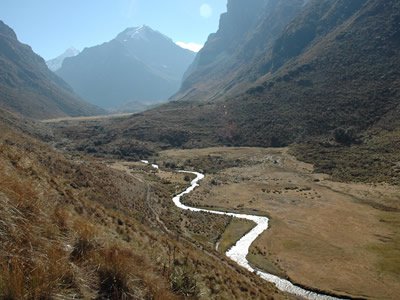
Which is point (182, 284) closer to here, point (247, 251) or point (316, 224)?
point (247, 251)

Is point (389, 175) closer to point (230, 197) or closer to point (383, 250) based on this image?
point (230, 197)

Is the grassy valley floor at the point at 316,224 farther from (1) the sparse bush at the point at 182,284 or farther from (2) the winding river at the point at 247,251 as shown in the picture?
(1) the sparse bush at the point at 182,284

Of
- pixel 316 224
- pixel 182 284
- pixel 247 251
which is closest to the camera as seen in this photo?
pixel 182 284

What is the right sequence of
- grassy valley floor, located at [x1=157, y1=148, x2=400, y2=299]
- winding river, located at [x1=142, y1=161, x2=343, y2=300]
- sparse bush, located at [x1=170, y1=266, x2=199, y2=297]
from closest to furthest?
sparse bush, located at [x1=170, y1=266, x2=199, y2=297]
winding river, located at [x1=142, y1=161, x2=343, y2=300]
grassy valley floor, located at [x1=157, y1=148, x2=400, y2=299]

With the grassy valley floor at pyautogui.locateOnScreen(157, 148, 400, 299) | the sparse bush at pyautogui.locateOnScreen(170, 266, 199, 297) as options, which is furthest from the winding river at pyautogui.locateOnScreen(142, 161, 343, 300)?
the sparse bush at pyautogui.locateOnScreen(170, 266, 199, 297)

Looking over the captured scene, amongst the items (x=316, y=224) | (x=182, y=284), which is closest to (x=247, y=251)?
(x=316, y=224)

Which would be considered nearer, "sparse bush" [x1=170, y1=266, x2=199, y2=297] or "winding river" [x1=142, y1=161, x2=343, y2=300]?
"sparse bush" [x1=170, y1=266, x2=199, y2=297]

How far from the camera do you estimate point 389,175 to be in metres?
105

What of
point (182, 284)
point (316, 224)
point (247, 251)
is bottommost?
point (247, 251)

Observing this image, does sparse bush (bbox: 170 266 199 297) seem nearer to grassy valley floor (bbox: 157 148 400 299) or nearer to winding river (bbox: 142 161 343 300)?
winding river (bbox: 142 161 343 300)

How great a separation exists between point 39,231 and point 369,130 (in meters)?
160

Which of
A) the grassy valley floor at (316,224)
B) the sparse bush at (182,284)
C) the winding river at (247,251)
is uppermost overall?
the sparse bush at (182,284)

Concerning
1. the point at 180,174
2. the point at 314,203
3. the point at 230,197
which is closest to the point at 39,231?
the point at 314,203

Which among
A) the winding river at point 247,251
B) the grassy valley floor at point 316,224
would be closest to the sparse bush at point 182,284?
the winding river at point 247,251
